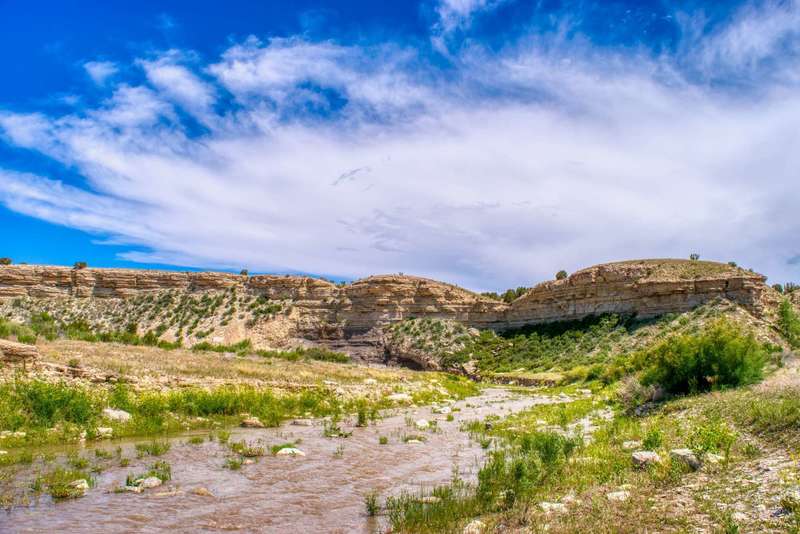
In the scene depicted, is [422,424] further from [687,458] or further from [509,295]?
[509,295]

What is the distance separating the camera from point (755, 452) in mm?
8883

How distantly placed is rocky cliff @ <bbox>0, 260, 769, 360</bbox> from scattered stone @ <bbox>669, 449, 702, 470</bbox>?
162 feet

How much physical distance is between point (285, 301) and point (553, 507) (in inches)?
2682

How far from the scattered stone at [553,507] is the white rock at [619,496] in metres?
0.66

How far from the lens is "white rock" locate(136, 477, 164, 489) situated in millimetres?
9266

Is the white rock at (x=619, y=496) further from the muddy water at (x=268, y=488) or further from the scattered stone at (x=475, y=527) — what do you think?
the muddy water at (x=268, y=488)

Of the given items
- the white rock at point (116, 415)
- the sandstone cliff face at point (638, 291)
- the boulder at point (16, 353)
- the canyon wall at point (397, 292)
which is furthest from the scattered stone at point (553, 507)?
the canyon wall at point (397, 292)

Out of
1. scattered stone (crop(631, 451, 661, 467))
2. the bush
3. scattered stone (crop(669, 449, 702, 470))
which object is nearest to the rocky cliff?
the bush

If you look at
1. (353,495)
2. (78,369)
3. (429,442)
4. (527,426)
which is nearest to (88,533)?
(353,495)

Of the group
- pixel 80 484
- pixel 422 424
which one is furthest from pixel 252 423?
pixel 80 484

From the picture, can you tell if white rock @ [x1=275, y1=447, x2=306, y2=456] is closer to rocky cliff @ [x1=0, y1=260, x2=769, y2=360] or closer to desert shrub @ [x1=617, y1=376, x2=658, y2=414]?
desert shrub @ [x1=617, y1=376, x2=658, y2=414]

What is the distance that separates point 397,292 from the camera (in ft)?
230

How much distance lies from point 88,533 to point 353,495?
4.10 metres

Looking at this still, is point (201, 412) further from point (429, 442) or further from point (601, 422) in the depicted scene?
point (601, 422)
